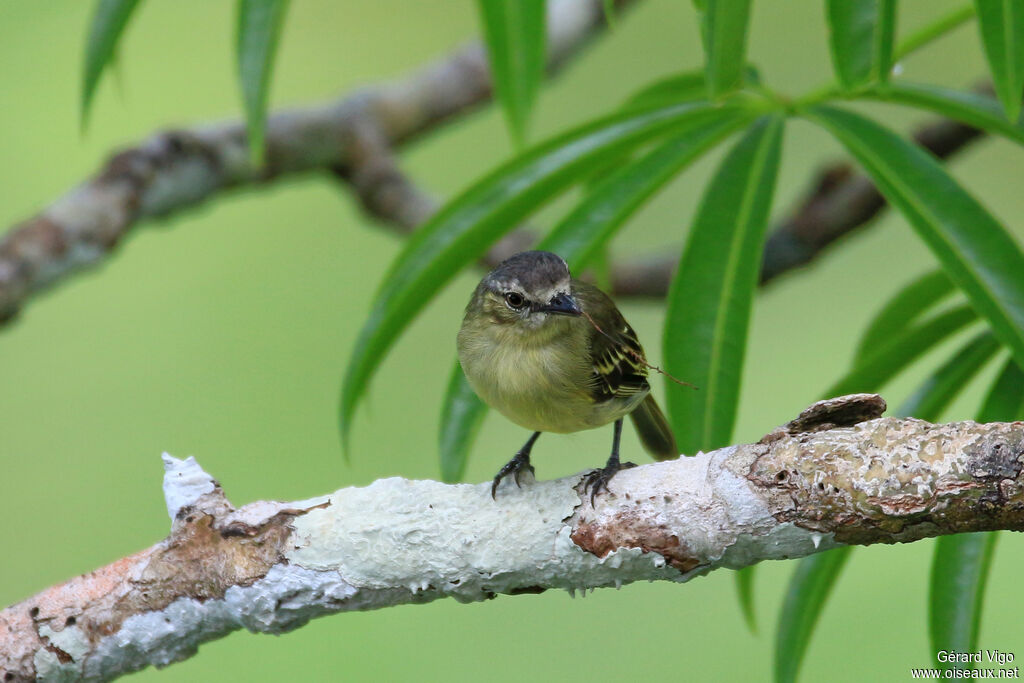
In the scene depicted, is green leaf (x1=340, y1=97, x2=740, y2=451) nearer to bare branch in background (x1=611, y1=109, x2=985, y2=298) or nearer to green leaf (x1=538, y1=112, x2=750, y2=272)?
green leaf (x1=538, y1=112, x2=750, y2=272)

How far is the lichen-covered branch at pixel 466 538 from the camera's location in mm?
1418

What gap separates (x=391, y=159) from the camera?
3.41 meters

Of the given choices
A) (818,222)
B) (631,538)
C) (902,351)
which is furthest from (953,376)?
(818,222)

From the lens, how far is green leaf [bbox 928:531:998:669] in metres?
1.98

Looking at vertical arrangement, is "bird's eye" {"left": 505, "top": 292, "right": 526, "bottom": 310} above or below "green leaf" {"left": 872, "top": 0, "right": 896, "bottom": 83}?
below

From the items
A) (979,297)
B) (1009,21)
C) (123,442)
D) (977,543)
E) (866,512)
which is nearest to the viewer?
(866,512)

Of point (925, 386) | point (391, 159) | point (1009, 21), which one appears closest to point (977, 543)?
point (925, 386)

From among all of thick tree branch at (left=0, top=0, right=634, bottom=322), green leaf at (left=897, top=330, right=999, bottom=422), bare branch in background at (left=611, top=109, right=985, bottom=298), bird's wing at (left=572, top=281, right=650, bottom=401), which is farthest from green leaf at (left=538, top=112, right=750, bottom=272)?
thick tree branch at (left=0, top=0, right=634, bottom=322)

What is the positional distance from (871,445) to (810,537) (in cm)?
15

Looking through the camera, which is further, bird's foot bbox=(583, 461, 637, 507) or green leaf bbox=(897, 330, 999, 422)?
green leaf bbox=(897, 330, 999, 422)

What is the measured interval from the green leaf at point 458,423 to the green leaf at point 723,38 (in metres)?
0.83

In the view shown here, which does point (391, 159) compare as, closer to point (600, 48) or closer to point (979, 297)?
point (979, 297)

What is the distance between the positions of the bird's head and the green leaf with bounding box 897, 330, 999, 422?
70cm

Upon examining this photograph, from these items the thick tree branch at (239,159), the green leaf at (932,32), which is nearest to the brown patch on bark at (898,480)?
the green leaf at (932,32)
